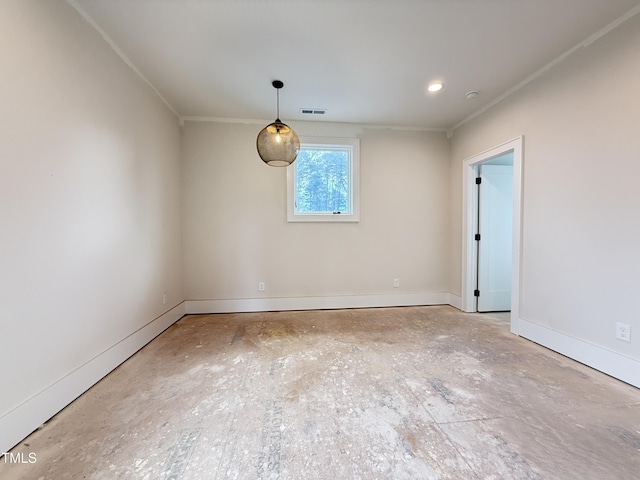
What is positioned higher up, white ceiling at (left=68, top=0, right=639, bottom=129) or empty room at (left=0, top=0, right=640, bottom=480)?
white ceiling at (left=68, top=0, right=639, bottom=129)

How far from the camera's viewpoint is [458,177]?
3.65 m

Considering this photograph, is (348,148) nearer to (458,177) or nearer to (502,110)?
(458,177)

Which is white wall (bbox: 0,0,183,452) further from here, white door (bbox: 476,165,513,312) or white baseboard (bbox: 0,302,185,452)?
white door (bbox: 476,165,513,312)

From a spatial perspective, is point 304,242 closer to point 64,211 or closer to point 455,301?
point 455,301

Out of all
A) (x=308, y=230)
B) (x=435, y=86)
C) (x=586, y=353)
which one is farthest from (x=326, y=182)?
(x=586, y=353)

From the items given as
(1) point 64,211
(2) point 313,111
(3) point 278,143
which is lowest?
(1) point 64,211

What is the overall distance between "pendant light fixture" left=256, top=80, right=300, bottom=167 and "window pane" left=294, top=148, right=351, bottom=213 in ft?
3.91

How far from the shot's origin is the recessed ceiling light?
2648 millimetres

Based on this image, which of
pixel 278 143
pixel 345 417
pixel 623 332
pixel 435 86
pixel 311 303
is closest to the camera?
pixel 345 417

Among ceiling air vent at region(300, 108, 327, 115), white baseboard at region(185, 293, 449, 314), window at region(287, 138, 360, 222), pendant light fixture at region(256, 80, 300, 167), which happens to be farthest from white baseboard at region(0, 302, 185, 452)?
ceiling air vent at region(300, 108, 327, 115)

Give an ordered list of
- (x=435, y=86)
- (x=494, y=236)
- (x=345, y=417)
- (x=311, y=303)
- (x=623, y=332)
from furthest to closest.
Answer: (x=311, y=303) < (x=494, y=236) < (x=435, y=86) < (x=623, y=332) < (x=345, y=417)

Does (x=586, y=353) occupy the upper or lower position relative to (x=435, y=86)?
lower

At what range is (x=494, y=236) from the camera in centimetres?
345

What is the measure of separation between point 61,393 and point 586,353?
3.82m
